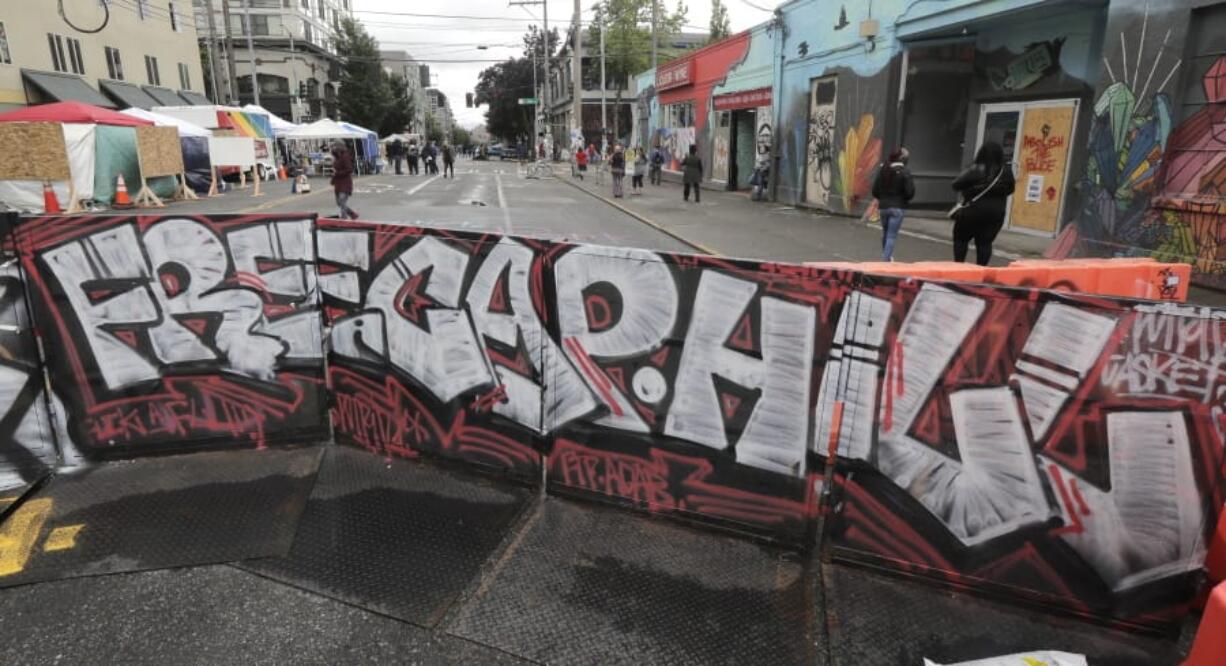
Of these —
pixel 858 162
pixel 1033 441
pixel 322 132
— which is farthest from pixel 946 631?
pixel 322 132

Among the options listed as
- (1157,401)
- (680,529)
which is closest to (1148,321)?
(1157,401)

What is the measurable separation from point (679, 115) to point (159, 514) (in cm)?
2940

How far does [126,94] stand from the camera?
32.2 metres

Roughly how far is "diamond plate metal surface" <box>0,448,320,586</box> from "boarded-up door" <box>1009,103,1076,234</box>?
13.1 metres

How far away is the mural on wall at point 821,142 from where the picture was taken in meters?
18.0

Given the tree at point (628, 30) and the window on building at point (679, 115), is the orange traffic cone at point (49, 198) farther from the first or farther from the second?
the tree at point (628, 30)

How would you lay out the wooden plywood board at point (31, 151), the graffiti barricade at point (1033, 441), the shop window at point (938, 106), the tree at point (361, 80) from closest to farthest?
the graffiti barricade at point (1033, 441) → the shop window at point (938, 106) → the wooden plywood board at point (31, 151) → the tree at point (361, 80)

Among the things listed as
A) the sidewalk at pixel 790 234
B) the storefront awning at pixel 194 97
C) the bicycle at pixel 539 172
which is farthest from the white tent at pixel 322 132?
the sidewalk at pixel 790 234

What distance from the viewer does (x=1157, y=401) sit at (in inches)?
103

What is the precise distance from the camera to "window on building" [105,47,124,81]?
3219 cm

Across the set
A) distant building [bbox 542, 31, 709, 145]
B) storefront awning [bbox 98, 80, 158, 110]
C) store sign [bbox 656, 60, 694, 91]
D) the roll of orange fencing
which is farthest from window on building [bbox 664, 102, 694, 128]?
distant building [bbox 542, 31, 709, 145]

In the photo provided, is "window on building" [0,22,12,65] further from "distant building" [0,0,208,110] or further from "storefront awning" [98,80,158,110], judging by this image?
"storefront awning" [98,80,158,110]

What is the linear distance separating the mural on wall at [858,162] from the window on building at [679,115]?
1251 centimetres

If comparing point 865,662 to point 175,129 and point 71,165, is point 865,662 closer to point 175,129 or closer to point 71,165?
point 71,165
